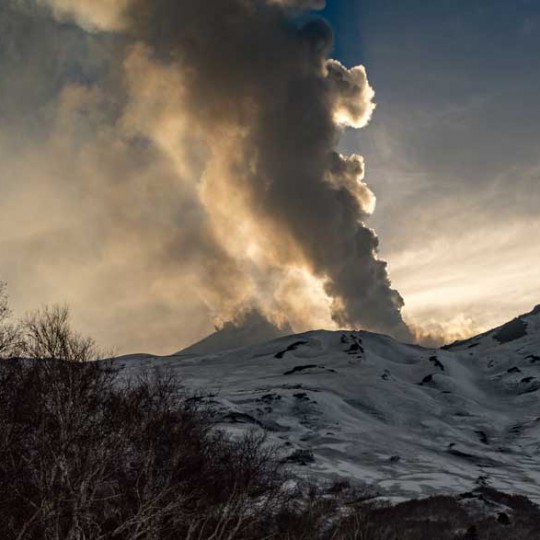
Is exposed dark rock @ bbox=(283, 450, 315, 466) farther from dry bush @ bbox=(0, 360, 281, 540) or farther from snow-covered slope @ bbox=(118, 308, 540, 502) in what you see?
dry bush @ bbox=(0, 360, 281, 540)

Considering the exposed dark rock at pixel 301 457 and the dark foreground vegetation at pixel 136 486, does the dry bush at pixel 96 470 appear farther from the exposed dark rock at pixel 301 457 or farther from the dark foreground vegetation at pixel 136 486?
the exposed dark rock at pixel 301 457

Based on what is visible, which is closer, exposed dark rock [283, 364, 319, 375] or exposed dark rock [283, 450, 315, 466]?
exposed dark rock [283, 450, 315, 466]

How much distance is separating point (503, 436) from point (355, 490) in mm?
77125

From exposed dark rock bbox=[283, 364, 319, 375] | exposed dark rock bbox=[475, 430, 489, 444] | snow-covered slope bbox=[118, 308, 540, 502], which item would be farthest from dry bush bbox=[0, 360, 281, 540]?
exposed dark rock bbox=[283, 364, 319, 375]

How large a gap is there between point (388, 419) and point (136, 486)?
128 m

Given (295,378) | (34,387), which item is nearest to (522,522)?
(34,387)

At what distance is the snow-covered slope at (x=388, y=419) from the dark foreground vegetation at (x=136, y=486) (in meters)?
15.2

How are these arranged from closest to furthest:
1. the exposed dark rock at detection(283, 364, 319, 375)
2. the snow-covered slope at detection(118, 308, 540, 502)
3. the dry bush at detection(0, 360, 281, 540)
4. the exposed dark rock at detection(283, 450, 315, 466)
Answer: the dry bush at detection(0, 360, 281, 540)
the exposed dark rock at detection(283, 450, 315, 466)
the snow-covered slope at detection(118, 308, 540, 502)
the exposed dark rock at detection(283, 364, 319, 375)

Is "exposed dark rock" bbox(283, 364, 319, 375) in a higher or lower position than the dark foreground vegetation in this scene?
higher

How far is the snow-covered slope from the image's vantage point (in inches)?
3686

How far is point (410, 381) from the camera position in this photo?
617 feet

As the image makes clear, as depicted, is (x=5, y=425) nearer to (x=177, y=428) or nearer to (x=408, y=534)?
(x=177, y=428)

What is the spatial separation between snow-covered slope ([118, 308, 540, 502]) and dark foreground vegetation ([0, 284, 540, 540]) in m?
15.2

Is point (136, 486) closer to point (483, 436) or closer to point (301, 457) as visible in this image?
point (301, 457)
